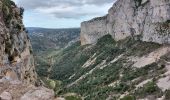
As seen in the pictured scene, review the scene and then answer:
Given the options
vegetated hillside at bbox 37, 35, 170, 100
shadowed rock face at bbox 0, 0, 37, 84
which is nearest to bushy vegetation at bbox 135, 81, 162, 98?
vegetated hillside at bbox 37, 35, 170, 100

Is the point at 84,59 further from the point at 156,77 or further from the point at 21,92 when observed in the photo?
the point at 21,92

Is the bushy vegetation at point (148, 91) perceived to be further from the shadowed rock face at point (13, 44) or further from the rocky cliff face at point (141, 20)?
the rocky cliff face at point (141, 20)

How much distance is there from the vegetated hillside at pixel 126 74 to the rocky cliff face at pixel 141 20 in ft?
8.91

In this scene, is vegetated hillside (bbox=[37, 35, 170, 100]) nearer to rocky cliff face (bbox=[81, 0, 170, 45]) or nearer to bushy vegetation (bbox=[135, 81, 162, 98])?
bushy vegetation (bbox=[135, 81, 162, 98])

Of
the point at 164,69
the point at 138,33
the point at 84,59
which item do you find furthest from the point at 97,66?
the point at 164,69

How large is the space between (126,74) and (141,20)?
32.9 metres

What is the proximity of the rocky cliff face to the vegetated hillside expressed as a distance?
2.72 metres

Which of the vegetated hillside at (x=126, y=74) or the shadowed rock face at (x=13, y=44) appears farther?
the vegetated hillside at (x=126, y=74)

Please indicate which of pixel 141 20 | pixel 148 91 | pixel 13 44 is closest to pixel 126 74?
pixel 148 91

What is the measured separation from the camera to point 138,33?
146 m

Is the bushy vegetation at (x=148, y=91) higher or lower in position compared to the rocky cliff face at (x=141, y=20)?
lower

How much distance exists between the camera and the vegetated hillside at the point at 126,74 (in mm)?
88250

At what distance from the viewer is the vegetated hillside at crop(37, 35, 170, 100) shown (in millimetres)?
88250

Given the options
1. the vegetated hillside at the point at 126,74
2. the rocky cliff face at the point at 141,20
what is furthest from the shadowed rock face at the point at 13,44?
the rocky cliff face at the point at 141,20
